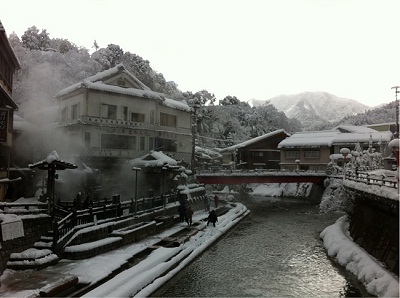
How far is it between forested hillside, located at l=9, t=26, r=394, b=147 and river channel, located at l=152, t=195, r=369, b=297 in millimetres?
20571

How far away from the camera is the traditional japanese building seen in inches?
944

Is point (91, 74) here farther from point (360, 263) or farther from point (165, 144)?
point (360, 263)

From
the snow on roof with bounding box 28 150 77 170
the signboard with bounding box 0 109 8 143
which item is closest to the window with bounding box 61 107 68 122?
the signboard with bounding box 0 109 8 143

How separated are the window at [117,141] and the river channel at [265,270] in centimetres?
1690

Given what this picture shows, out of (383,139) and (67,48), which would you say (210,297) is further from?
(67,48)

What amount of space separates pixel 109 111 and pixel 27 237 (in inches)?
962

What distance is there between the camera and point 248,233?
28.3 metres

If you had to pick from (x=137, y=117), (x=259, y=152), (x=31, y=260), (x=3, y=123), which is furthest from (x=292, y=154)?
(x=31, y=260)

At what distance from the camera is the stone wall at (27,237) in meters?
14.5

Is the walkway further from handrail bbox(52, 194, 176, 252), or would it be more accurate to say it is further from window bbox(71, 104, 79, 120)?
window bbox(71, 104, 79, 120)

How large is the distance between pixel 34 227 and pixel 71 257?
91.4 inches

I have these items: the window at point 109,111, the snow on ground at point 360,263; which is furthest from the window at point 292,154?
the snow on ground at point 360,263

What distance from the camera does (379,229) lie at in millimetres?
18781

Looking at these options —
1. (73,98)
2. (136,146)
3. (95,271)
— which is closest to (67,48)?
(73,98)
